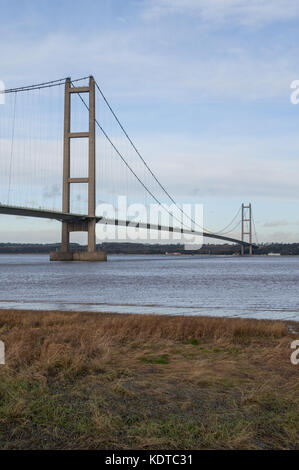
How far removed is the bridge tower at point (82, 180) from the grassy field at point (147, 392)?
66.7 metres

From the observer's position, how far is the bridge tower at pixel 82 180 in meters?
75.7

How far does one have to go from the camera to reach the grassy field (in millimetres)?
4332

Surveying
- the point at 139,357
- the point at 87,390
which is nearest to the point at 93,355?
the point at 139,357

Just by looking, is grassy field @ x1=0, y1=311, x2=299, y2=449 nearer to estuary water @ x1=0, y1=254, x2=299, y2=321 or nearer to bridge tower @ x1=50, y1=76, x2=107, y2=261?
estuary water @ x1=0, y1=254, x2=299, y2=321

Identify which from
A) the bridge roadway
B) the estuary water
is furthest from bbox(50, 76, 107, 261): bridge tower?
the estuary water

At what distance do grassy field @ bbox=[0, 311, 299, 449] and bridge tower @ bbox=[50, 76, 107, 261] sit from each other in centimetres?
6675

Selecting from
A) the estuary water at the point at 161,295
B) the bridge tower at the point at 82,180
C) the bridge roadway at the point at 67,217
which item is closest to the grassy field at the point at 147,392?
the estuary water at the point at 161,295

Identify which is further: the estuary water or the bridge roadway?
the bridge roadway

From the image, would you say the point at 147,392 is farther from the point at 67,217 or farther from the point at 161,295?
the point at 67,217

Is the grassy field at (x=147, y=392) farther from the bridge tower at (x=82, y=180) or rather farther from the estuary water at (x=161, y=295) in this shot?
the bridge tower at (x=82, y=180)

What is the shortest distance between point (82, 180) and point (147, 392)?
237ft

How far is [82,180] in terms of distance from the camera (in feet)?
251
